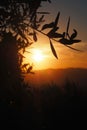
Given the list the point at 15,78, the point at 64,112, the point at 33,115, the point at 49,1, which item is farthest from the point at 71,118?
the point at 49,1

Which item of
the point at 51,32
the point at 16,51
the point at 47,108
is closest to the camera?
the point at 51,32

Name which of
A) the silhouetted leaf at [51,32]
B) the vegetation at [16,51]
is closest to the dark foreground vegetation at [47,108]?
the vegetation at [16,51]

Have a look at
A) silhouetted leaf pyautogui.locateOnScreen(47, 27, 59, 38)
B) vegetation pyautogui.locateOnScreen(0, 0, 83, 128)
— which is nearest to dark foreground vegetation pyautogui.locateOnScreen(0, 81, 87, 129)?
vegetation pyautogui.locateOnScreen(0, 0, 83, 128)

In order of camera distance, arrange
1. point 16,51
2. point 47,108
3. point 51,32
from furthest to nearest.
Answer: point 47,108 < point 16,51 < point 51,32

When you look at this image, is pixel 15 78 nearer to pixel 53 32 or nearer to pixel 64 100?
pixel 53 32

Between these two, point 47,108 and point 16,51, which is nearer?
point 16,51

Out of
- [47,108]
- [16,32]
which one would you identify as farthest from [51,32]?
[47,108]

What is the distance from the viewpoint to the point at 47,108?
17.1 meters

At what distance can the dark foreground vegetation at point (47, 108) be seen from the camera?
10.5 meters

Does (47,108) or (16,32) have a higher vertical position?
(16,32)

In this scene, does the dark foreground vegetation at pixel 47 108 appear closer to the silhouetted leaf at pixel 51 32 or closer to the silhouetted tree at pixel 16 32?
the silhouetted tree at pixel 16 32

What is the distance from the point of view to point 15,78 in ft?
27.5

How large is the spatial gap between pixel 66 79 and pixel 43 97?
10.2 ft

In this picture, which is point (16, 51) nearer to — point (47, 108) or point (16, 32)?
point (16, 32)
